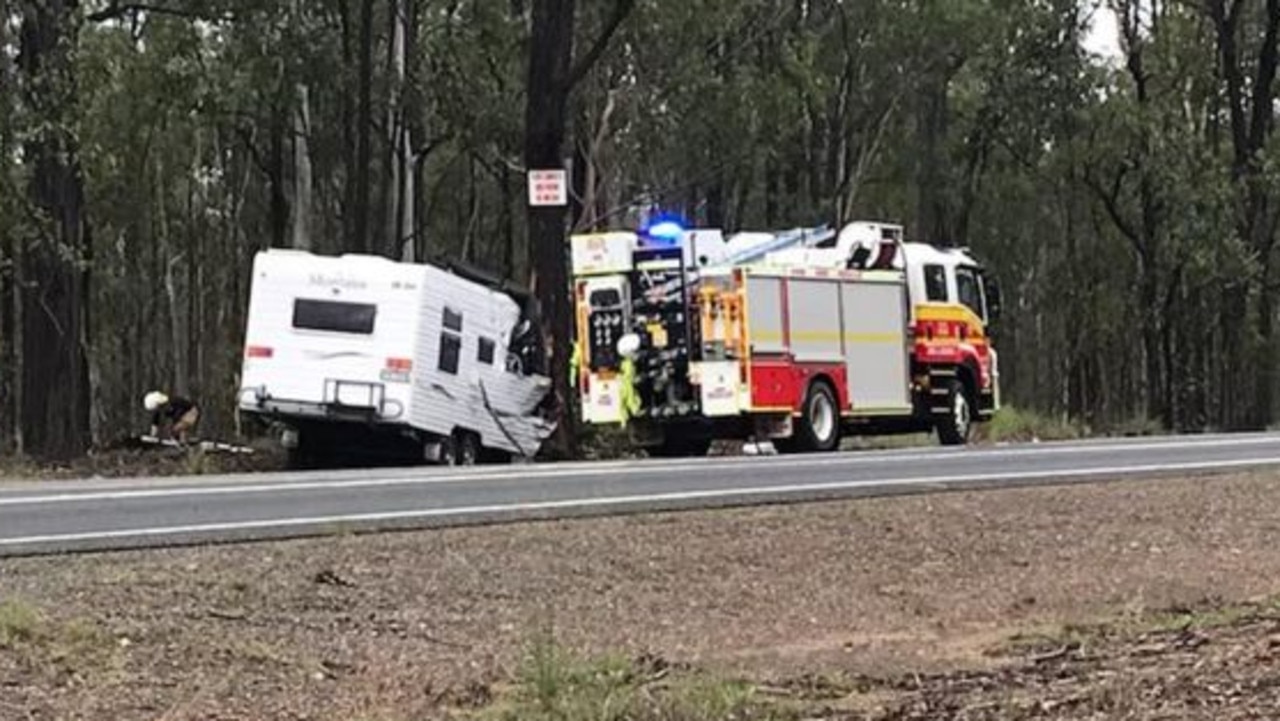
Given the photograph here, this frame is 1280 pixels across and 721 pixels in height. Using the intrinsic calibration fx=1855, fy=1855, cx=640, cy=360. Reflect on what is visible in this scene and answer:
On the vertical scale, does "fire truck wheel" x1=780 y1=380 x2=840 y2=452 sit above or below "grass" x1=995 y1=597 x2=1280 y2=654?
above

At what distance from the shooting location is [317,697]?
8.30 meters

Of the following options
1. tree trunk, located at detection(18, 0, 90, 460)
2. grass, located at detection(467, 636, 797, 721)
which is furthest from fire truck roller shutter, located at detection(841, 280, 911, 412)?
grass, located at detection(467, 636, 797, 721)

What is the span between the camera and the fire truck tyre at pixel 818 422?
25.2 m

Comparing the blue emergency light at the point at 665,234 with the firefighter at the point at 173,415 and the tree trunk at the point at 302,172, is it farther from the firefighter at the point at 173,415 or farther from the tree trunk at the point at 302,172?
the tree trunk at the point at 302,172

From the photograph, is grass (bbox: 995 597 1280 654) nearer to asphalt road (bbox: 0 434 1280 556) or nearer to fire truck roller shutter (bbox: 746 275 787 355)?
asphalt road (bbox: 0 434 1280 556)

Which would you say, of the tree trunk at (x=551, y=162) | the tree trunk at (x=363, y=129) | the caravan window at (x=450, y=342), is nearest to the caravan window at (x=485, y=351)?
the caravan window at (x=450, y=342)

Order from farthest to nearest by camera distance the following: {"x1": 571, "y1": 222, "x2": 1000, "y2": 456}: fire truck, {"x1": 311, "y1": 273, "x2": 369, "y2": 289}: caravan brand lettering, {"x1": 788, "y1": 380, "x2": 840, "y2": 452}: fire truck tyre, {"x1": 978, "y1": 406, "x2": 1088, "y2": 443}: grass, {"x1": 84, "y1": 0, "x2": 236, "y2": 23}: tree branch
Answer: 1. {"x1": 978, "y1": 406, "x2": 1088, "y2": 443}: grass
2. {"x1": 84, "y1": 0, "x2": 236, "y2": 23}: tree branch
3. {"x1": 788, "y1": 380, "x2": 840, "y2": 452}: fire truck tyre
4. {"x1": 571, "y1": 222, "x2": 1000, "y2": 456}: fire truck
5. {"x1": 311, "y1": 273, "x2": 369, "y2": 289}: caravan brand lettering

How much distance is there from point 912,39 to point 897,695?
38504mm

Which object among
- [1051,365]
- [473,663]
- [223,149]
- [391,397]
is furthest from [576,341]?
[1051,365]

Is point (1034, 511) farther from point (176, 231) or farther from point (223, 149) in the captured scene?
point (176, 231)

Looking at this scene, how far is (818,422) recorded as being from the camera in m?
25.7

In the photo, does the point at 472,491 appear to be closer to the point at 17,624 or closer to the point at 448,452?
the point at 17,624

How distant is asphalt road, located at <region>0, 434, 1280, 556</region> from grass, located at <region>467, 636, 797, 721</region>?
4.16m

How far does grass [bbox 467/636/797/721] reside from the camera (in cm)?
738
